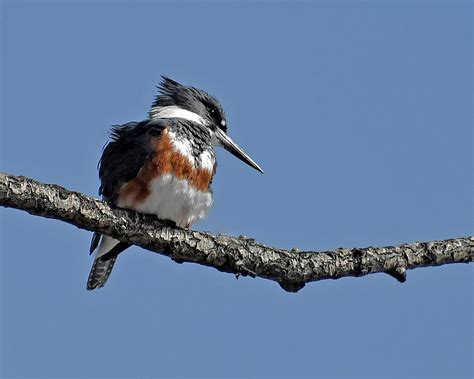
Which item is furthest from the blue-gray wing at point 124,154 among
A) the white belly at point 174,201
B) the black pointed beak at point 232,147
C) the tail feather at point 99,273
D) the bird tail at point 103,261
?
the black pointed beak at point 232,147

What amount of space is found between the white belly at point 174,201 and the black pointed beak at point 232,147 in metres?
0.91

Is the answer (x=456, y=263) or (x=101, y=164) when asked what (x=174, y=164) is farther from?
(x=456, y=263)

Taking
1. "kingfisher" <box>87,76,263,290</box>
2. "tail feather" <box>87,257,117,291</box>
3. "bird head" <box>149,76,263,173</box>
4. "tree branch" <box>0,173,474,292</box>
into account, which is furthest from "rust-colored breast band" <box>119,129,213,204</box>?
"bird head" <box>149,76,263,173</box>

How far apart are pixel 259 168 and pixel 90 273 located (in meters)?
1.47

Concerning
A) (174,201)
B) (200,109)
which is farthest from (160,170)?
(200,109)

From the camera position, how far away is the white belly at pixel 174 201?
4.21m

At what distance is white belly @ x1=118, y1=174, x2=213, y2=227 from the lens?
13.8ft

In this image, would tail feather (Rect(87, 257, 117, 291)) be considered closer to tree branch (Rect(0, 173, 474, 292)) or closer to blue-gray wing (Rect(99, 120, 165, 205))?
blue-gray wing (Rect(99, 120, 165, 205))

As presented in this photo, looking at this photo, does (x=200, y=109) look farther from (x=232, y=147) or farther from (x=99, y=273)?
(x=99, y=273)

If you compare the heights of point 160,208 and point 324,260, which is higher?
point 160,208

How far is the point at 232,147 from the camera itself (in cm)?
541

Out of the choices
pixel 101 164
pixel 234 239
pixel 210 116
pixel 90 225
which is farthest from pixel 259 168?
pixel 90 225

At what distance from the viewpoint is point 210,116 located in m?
5.43

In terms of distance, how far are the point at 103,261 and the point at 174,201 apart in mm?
739
